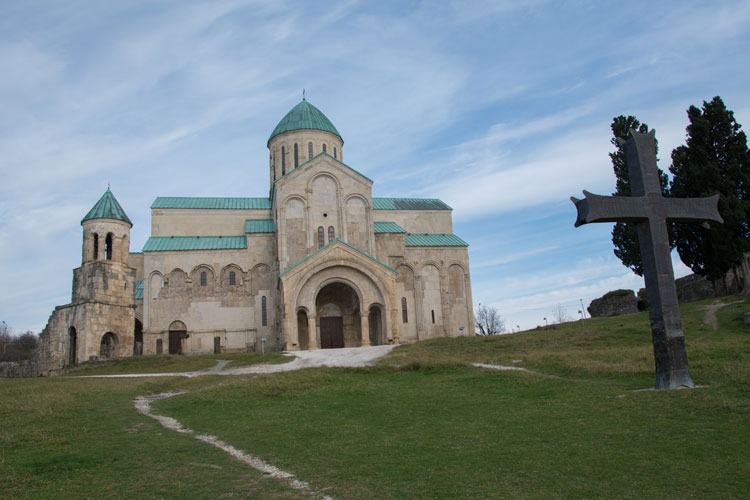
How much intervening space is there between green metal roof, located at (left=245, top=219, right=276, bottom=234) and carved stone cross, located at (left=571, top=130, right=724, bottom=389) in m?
27.3

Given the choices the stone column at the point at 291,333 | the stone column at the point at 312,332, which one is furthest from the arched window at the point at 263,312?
the stone column at the point at 312,332

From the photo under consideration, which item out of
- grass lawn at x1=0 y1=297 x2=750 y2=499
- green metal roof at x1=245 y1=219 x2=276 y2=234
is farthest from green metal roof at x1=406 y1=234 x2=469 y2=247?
grass lawn at x1=0 y1=297 x2=750 y2=499

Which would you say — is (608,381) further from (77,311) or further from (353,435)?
(77,311)

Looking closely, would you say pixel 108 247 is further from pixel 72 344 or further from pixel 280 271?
pixel 280 271

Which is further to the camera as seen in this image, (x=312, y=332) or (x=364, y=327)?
(x=364, y=327)

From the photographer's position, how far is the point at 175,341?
34.7 meters

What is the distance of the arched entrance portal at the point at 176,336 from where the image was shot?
34.6 m

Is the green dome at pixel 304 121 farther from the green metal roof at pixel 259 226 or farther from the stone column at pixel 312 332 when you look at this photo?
the stone column at pixel 312 332

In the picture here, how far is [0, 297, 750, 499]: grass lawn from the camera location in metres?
6.25

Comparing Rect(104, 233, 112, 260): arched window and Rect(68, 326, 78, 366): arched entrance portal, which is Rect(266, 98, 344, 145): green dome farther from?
Rect(68, 326, 78, 366): arched entrance portal

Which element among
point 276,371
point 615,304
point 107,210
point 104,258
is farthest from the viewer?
point 615,304

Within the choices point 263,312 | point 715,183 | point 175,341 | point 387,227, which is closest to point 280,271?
point 263,312

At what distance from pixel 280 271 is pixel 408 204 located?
12.7 meters

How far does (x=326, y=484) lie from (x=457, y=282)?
3320 centimetres
